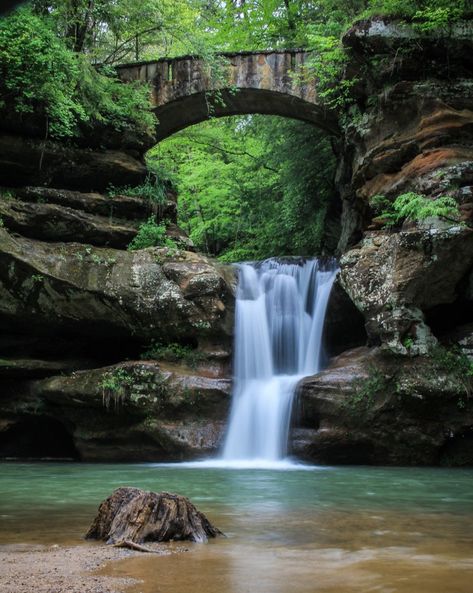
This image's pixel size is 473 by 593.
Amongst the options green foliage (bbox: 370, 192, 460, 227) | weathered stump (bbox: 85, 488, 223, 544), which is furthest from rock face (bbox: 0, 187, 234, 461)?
weathered stump (bbox: 85, 488, 223, 544)

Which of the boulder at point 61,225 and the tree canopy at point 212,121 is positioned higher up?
the tree canopy at point 212,121

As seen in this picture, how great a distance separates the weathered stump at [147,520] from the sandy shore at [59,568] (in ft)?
0.77

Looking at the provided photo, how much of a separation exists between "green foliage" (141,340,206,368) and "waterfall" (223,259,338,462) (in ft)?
3.07

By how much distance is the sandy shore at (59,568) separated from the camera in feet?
11.4

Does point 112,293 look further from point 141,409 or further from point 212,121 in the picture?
point 212,121

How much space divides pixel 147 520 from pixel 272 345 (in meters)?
10.3

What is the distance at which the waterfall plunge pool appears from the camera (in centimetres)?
380

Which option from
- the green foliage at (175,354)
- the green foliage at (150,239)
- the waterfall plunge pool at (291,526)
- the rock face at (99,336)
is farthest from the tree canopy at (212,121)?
the waterfall plunge pool at (291,526)

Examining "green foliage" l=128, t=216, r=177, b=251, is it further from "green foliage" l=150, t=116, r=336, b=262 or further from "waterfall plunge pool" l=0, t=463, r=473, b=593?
"waterfall plunge pool" l=0, t=463, r=473, b=593

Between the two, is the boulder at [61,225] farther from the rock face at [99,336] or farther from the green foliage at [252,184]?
the green foliage at [252,184]

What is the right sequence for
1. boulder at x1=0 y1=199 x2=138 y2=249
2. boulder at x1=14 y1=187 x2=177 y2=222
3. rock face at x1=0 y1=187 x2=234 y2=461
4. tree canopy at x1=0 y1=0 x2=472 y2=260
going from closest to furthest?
rock face at x1=0 y1=187 x2=234 y2=461 → tree canopy at x1=0 y1=0 x2=472 y2=260 → boulder at x1=0 y1=199 x2=138 y2=249 → boulder at x1=14 y1=187 x2=177 y2=222

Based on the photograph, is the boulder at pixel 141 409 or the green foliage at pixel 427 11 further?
the green foliage at pixel 427 11

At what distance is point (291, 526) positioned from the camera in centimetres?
569

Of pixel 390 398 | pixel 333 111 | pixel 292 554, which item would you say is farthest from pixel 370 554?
pixel 333 111
